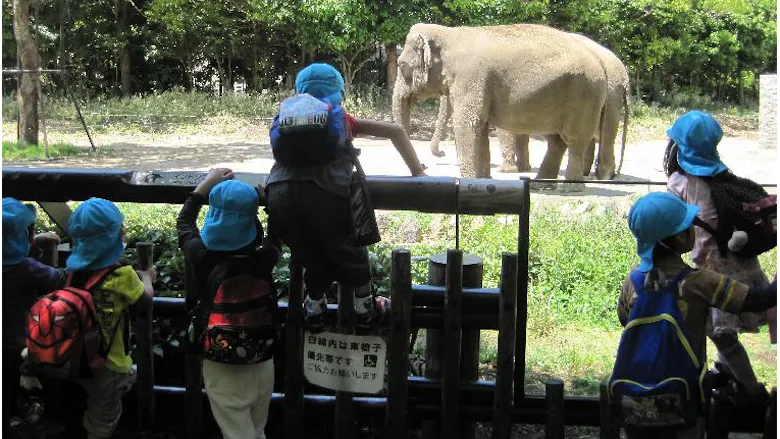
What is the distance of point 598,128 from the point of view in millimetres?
11977

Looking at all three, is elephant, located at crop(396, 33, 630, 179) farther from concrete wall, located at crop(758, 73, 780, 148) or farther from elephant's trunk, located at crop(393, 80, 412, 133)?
concrete wall, located at crop(758, 73, 780, 148)

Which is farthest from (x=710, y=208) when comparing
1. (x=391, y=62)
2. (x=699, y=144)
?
(x=391, y=62)

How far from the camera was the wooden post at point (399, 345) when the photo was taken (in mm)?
3006

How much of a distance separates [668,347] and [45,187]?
2183 millimetres

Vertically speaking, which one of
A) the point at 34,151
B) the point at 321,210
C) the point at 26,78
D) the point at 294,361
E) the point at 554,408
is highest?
the point at 26,78

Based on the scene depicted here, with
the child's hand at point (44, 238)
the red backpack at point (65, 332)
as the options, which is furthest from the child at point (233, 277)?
the child's hand at point (44, 238)

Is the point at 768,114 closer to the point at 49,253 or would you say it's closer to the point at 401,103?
the point at 401,103

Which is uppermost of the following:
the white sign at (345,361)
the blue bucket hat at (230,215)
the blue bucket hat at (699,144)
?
the blue bucket hat at (699,144)

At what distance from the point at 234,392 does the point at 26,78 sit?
45.0ft

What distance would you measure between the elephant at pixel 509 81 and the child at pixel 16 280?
8465 mm

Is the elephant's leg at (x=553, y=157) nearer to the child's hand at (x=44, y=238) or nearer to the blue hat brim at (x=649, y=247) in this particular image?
the child's hand at (x=44, y=238)

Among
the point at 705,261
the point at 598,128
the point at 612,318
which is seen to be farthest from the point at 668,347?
the point at 598,128

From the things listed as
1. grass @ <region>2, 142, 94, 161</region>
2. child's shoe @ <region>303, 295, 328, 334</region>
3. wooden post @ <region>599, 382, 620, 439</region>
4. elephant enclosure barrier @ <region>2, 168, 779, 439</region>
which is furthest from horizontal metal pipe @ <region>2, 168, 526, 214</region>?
grass @ <region>2, 142, 94, 161</region>

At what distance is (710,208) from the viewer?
10.2 ft
